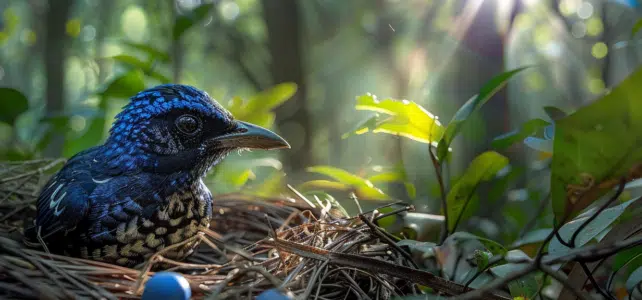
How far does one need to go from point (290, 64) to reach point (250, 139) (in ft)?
9.13

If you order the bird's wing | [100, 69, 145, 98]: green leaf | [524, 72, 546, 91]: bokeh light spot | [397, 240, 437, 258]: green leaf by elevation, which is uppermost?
[100, 69, 145, 98]: green leaf

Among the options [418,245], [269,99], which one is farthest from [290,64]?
[418,245]

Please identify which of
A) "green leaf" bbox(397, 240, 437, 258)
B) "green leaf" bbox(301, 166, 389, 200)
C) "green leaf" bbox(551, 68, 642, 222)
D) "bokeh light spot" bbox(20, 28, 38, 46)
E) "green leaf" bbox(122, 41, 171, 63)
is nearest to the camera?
"green leaf" bbox(551, 68, 642, 222)

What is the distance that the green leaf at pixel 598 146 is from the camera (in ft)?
2.77

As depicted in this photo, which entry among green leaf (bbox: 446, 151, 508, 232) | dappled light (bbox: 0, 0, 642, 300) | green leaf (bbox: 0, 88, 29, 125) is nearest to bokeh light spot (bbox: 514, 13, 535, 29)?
dappled light (bbox: 0, 0, 642, 300)

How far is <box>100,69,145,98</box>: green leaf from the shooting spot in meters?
2.29

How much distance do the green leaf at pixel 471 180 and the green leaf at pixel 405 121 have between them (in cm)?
14

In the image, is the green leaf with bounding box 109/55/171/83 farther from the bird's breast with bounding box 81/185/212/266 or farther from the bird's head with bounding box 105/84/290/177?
the bird's breast with bounding box 81/185/212/266

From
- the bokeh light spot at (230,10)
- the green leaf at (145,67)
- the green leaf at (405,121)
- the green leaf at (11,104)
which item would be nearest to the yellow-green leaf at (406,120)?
the green leaf at (405,121)

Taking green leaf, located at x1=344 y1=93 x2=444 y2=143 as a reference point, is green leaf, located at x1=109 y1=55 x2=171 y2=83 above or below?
above

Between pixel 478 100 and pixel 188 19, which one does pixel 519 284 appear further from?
pixel 188 19

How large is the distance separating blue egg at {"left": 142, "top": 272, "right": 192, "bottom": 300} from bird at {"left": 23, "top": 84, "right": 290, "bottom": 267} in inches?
18.7

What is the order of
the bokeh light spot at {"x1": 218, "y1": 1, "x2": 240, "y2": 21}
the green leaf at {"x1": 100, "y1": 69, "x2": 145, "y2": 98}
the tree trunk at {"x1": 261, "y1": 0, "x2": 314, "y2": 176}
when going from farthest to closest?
1. the bokeh light spot at {"x1": 218, "y1": 1, "x2": 240, "y2": 21}
2. the tree trunk at {"x1": 261, "y1": 0, "x2": 314, "y2": 176}
3. the green leaf at {"x1": 100, "y1": 69, "x2": 145, "y2": 98}

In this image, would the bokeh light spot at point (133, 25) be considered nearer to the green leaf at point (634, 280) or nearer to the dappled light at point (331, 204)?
the dappled light at point (331, 204)
